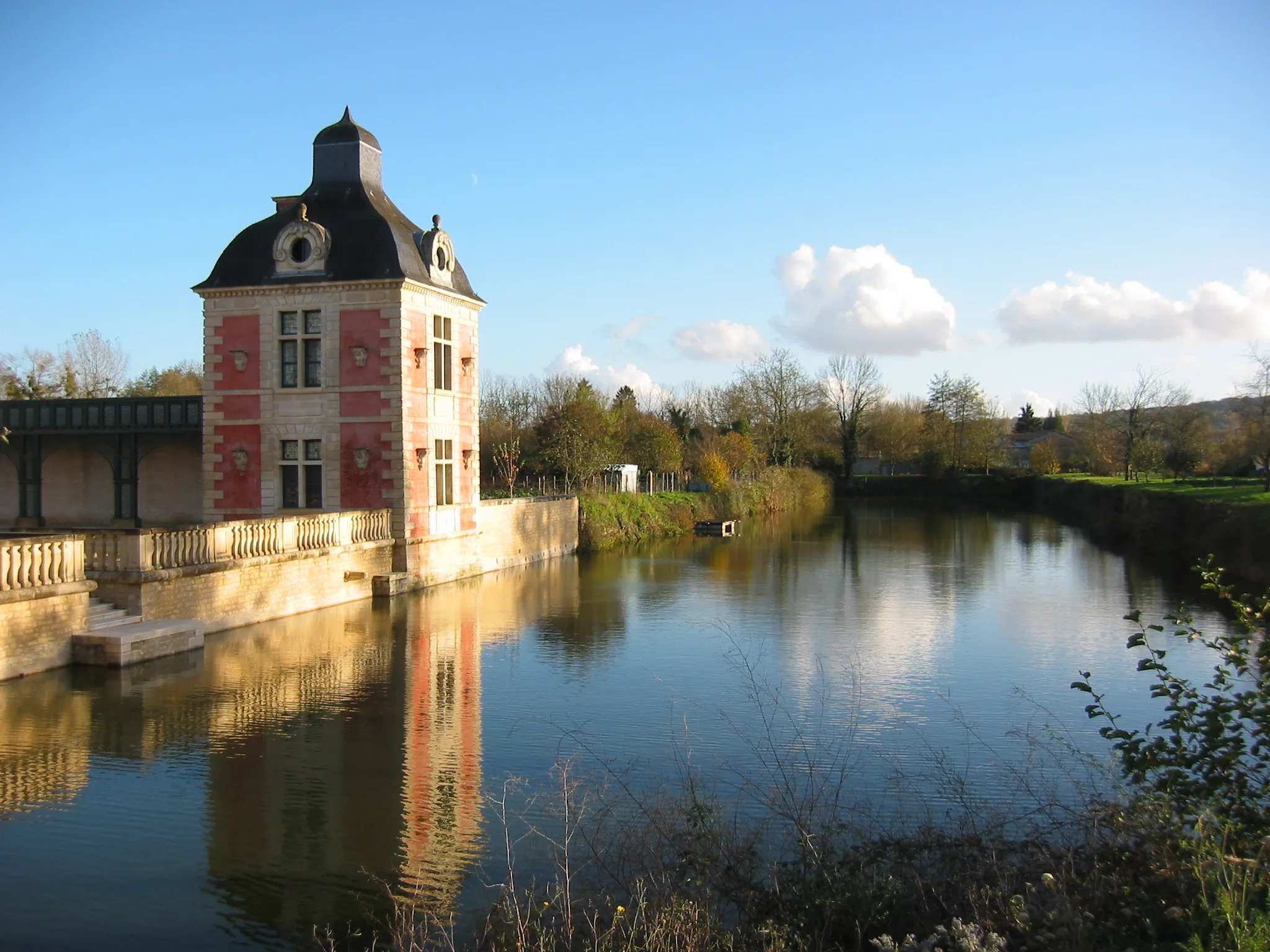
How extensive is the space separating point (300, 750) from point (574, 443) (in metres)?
23.4

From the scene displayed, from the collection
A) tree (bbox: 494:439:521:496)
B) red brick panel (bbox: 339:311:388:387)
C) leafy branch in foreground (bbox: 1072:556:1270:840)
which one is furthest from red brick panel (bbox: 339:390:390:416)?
leafy branch in foreground (bbox: 1072:556:1270:840)

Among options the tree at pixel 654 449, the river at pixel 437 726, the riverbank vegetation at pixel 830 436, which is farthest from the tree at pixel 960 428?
the river at pixel 437 726

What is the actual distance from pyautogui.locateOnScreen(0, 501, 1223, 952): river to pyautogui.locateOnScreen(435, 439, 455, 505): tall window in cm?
275

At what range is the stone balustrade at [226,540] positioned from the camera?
1284 cm

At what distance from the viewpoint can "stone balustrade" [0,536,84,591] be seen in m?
10.7

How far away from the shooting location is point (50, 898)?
5.81m

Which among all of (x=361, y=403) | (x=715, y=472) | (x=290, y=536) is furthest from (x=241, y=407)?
(x=715, y=472)

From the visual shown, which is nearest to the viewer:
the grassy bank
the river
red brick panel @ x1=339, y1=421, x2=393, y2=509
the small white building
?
the river

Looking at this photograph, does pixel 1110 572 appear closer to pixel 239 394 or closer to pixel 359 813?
pixel 239 394

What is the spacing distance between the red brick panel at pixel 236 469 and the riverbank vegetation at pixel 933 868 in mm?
13741

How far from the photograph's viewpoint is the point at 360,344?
18984 millimetres

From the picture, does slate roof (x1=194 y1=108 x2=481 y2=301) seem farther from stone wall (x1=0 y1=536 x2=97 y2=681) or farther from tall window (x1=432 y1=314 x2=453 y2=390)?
stone wall (x1=0 y1=536 x2=97 y2=681)

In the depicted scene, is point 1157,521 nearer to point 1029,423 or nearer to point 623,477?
point 623,477

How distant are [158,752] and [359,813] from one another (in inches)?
96.3
